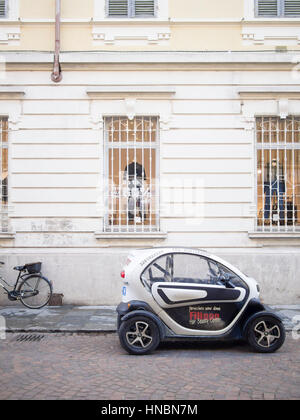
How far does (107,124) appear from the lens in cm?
1166

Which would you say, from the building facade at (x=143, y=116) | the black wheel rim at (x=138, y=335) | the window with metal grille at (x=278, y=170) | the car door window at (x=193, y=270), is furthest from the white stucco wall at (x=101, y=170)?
the black wheel rim at (x=138, y=335)

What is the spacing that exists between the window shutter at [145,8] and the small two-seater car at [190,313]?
6720 millimetres

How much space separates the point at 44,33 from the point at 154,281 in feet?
23.1

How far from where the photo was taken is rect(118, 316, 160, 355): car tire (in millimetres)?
7180

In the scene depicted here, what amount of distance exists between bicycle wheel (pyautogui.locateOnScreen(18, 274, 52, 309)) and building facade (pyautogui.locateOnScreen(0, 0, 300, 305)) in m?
0.33

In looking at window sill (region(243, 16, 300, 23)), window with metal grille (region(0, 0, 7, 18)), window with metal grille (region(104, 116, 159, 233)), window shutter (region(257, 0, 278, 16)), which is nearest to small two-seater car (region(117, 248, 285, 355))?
window with metal grille (region(104, 116, 159, 233))

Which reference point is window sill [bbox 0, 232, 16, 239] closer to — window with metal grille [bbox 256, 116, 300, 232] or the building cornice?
the building cornice

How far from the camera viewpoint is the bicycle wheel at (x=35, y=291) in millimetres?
10844

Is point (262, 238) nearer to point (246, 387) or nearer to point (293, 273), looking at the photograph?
point (293, 273)

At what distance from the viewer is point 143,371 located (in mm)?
6281

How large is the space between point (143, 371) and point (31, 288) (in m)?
5.31

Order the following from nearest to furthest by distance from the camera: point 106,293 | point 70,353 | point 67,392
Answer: point 67,392 < point 70,353 < point 106,293

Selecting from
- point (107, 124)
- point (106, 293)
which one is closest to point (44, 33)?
point (107, 124)

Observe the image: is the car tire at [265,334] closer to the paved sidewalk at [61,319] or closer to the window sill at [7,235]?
the paved sidewalk at [61,319]
